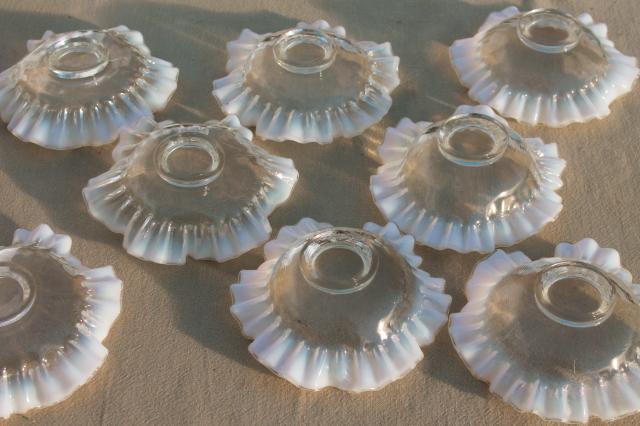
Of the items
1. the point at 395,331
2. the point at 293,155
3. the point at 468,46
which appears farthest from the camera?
the point at 468,46

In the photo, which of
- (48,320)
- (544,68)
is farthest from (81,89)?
(544,68)

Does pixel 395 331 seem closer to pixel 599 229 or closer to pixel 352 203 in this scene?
pixel 352 203

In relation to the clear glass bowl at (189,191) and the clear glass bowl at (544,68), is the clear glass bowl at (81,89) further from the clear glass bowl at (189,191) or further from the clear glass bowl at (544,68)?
the clear glass bowl at (544,68)

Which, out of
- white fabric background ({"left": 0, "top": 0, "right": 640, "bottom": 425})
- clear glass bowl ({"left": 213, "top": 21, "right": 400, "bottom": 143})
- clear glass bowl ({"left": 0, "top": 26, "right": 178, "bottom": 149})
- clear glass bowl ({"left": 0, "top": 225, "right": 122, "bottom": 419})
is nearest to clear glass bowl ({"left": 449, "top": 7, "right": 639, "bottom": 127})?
white fabric background ({"left": 0, "top": 0, "right": 640, "bottom": 425})

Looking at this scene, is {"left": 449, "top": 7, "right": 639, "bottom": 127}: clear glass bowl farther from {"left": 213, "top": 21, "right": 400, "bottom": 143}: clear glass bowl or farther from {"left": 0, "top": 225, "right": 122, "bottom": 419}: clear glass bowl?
{"left": 0, "top": 225, "right": 122, "bottom": 419}: clear glass bowl

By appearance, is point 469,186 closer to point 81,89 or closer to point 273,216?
point 273,216

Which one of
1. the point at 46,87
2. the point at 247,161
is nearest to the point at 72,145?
the point at 46,87

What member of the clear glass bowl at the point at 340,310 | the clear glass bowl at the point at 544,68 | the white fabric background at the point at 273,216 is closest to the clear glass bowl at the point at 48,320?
the white fabric background at the point at 273,216
